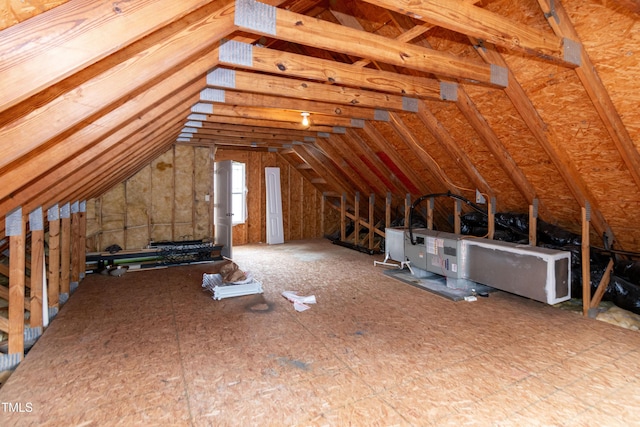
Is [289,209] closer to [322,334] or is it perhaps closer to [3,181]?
[322,334]

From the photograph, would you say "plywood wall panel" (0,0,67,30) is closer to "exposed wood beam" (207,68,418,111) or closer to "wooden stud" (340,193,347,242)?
"exposed wood beam" (207,68,418,111)

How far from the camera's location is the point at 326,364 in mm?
2543

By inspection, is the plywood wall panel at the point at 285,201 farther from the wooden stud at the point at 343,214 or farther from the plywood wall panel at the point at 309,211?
the wooden stud at the point at 343,214

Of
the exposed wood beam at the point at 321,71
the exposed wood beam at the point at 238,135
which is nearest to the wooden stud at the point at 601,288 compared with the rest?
the exposed wood beam at the point at 321,71

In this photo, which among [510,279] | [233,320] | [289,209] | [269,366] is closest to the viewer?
[269,366]

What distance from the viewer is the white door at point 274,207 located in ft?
27.9

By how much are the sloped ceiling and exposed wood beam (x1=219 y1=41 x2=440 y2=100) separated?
1cm

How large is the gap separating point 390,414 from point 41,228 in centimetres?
313

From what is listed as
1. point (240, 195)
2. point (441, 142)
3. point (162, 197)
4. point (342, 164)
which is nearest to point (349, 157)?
point (342, 164)

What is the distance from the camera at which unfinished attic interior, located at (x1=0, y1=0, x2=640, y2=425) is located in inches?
67.7

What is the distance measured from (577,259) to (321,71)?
3.71 meters

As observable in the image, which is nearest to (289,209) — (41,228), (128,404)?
(41,228)

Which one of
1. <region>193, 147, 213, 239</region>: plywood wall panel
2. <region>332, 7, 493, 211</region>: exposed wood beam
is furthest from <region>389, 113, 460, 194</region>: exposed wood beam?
<region>193, 147, 213, 239</region>: plywood wall panel

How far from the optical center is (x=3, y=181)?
1.65 m
